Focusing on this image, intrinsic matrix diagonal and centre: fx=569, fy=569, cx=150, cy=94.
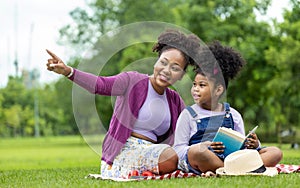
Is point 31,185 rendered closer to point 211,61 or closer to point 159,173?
point 159,173

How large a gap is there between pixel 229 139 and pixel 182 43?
927mm

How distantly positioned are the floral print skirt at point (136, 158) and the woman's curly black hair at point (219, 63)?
78 cm

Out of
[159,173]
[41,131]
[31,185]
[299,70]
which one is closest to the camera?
[31,185]

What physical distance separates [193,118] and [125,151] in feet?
2.17

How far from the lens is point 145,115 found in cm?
489

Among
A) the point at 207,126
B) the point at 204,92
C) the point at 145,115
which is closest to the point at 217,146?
the point at 207,126

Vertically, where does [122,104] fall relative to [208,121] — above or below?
above

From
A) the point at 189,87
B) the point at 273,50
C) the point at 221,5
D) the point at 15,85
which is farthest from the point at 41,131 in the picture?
the point at 189,87

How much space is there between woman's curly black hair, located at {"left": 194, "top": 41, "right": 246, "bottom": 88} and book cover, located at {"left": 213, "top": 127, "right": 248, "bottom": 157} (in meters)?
0.59

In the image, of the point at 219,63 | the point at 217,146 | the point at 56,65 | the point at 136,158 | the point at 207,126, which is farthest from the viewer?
the point at 219,63

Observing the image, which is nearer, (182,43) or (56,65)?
(56,65)

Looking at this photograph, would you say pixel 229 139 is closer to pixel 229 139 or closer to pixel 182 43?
pixel 229 139

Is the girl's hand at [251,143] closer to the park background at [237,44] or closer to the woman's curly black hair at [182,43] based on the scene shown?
the woman's curly black hair at [182,43]

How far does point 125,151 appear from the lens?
487 centimetres
